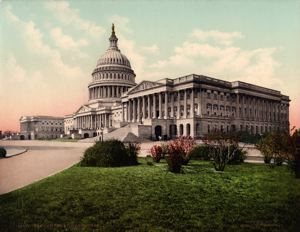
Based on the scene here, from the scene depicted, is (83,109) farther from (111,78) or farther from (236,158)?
(236,158)

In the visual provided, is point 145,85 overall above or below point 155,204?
above

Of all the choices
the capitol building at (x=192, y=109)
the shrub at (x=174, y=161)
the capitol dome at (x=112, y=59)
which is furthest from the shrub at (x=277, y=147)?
the capitol dome at (x=112, y=59)

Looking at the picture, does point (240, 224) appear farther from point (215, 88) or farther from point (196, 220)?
point (215, 88)

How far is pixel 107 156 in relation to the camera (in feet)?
77.9

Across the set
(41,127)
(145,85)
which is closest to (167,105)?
(145,85)

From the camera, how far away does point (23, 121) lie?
16438 cm

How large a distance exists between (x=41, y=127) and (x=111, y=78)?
55652 mm

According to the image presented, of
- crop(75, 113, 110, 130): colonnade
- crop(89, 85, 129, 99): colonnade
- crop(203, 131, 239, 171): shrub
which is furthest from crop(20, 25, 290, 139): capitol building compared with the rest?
crop(203, 131, 239, 171): shrub

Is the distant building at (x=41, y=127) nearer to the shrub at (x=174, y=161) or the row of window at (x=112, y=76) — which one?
the row of window at (x=112, y=76)

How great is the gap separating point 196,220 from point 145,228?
6.16ft

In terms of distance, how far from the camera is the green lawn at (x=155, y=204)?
9.80 meters

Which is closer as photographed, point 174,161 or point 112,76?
point 174,161

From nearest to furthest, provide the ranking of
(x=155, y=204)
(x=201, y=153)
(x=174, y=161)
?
(x=155, y=204) → (x=174, y=161) → (x=201, y=153)

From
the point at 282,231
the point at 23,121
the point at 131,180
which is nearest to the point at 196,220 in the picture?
the point at 282,231
